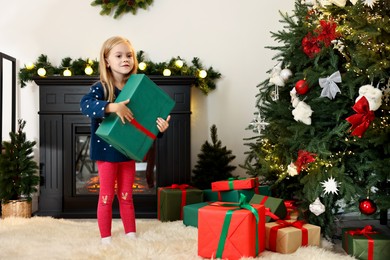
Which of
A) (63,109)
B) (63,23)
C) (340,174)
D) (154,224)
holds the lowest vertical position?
(154,224)

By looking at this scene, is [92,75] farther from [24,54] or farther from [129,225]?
[129,225]

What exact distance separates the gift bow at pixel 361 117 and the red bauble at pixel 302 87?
361mm

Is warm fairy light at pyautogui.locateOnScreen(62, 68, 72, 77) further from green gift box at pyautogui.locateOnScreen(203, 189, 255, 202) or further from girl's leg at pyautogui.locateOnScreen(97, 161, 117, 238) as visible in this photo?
green gift box at pyautogui.locateOnScreen(203, 189, 255, 202)

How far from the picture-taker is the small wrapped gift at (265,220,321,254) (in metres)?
2.27

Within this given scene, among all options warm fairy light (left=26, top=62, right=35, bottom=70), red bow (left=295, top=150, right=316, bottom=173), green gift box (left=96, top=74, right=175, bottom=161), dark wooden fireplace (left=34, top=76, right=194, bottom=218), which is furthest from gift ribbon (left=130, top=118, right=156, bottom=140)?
warm fairy light (left=26, top=62, right=35, bottom=70)

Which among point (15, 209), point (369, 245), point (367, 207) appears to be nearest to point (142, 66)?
point (15, 209)

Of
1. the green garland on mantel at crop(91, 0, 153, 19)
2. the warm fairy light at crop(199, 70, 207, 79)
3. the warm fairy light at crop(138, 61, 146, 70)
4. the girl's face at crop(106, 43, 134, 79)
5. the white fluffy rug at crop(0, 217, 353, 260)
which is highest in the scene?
the green garland on mantel at crop(91, 0, 153, 19)

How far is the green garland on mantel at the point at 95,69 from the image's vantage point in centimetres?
363

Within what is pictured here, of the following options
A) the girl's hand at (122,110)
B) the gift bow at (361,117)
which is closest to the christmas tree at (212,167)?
the girl's hand at (122,110)

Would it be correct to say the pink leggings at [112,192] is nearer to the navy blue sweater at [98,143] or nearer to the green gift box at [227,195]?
the navy blue sweater at [98,143]

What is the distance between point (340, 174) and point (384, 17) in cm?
85

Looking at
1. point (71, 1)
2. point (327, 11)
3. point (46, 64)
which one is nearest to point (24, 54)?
point (46, 64)

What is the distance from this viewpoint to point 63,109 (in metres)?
3.60

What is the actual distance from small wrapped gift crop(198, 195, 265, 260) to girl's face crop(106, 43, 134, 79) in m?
0.94
